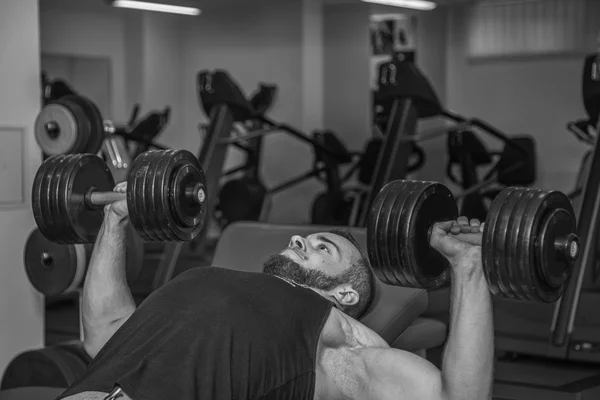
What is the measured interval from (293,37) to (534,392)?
17.6 feet

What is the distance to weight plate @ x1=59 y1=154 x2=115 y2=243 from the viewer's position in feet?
9.01

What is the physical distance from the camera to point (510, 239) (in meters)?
1.85

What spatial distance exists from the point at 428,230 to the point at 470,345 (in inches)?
13.5

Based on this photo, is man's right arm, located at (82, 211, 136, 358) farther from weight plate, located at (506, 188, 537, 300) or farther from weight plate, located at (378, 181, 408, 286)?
weight plate, located at (506, 188, 537, 300)

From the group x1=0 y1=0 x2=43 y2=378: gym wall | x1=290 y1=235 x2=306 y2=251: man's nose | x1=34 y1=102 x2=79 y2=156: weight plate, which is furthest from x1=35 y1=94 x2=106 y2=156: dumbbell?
x1=290 y1=235 x2=306 y2=251: man's nose

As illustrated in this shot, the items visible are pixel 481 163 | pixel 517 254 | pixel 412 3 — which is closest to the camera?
pixel 517 254

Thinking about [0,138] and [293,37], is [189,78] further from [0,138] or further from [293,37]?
[0,138]

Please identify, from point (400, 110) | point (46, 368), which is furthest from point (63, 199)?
point (400, 110)

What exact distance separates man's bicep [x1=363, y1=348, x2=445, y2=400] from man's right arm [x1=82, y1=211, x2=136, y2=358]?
79cm

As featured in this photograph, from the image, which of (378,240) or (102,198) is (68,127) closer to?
(102,198)

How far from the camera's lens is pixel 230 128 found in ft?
18.7

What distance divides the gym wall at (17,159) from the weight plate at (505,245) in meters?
2.44

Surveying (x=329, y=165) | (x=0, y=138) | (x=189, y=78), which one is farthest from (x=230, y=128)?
(x=189, y=78)

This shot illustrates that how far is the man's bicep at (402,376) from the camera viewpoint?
1.90 m
